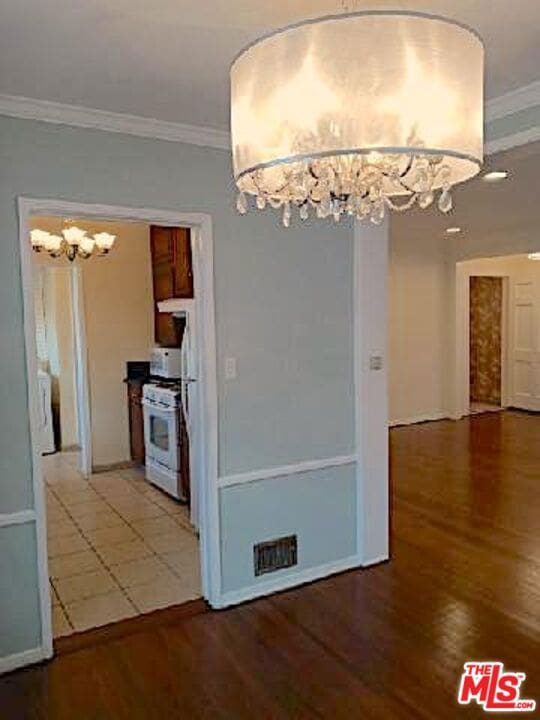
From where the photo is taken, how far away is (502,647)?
2.61m

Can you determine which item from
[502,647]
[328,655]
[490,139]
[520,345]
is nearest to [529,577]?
[502,647]

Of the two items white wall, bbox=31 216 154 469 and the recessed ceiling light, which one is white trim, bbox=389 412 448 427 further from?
the recessed ceiling light

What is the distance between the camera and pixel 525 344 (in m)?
8.80

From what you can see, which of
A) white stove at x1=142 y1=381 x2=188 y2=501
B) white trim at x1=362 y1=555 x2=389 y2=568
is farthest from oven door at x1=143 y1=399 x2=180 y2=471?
white trim at x1=362 y1=555 x2=389 y2=568

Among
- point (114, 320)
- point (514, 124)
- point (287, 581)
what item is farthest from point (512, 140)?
point (114, 320)

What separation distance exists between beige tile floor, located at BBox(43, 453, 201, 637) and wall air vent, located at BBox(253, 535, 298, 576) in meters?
0.37

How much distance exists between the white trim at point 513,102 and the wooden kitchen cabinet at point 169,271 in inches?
101

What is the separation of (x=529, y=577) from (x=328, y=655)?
1.39 meters

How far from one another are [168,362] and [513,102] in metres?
3.47

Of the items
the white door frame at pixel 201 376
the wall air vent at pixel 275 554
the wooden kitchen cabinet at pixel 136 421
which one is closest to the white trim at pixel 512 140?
the white door frame at pixel 201 376

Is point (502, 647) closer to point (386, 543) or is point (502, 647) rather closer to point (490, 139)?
point (386, 543)

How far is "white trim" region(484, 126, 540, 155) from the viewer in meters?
2.54

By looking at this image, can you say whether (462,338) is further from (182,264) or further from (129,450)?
(129,450)

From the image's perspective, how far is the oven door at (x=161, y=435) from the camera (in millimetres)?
4715
